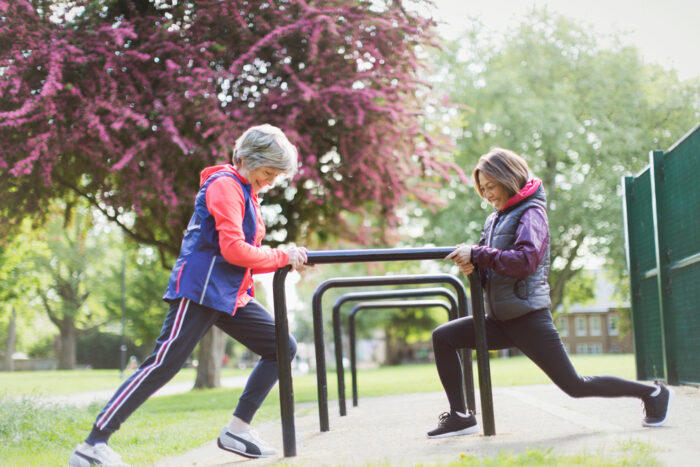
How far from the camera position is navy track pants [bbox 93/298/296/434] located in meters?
3.12

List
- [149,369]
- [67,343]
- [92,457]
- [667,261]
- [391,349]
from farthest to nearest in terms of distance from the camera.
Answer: [391,349], [67,343], [667,261], [149,369], [92,457]

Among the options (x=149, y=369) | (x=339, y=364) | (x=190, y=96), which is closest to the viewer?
(x=149, y=369)

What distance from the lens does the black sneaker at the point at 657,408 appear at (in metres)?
3.56

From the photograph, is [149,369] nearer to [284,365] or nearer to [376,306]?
[284,365]

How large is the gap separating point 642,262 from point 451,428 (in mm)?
4088

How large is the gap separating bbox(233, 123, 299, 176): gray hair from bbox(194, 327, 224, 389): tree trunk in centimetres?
936

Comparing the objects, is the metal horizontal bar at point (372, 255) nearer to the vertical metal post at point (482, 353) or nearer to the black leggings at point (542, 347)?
the vertical metal post at point (482, 353)

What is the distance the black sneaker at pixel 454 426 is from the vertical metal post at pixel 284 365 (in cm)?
75

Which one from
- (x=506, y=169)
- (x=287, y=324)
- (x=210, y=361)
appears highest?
(x=506, y=169)

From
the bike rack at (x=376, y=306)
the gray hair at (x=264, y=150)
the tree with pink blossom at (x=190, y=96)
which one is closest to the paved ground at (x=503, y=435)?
the bike rack at (x=376, y=306)

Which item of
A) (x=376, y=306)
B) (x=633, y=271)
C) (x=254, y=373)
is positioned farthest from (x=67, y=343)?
(x=254, y=373)

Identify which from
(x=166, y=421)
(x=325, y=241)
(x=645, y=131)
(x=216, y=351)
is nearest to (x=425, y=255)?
(x=166, y=421)

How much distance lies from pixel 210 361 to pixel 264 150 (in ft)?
32.6

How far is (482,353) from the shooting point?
3.40 metres
